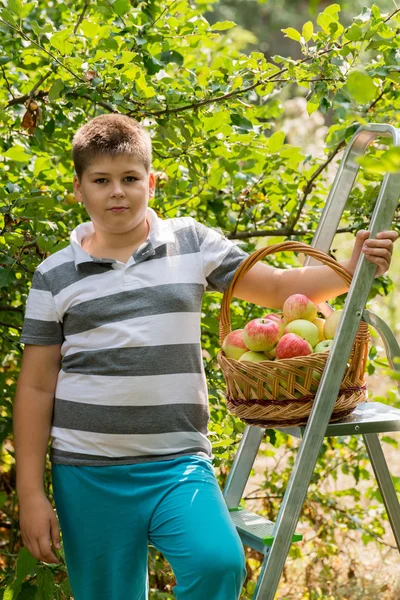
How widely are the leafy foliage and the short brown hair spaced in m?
0.20

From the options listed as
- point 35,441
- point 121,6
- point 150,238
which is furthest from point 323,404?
point 121,6

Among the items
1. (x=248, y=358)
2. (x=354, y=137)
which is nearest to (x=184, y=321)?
(x=248, y=358)

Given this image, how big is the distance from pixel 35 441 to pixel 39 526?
19cm

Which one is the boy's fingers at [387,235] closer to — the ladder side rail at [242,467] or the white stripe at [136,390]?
the white stripe at [136,390]

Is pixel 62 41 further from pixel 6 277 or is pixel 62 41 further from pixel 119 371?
pixel 119 371

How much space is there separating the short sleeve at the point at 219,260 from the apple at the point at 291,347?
25cm

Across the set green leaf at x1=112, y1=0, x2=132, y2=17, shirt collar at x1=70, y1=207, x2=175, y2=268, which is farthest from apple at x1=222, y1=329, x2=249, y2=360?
green leaf at x1=112, y1=0, x2=132, y2=17

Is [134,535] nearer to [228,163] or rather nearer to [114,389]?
[114,389]

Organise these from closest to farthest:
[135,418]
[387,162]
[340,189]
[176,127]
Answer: [387,162] → [135,418] → [340,189] → [176,127]

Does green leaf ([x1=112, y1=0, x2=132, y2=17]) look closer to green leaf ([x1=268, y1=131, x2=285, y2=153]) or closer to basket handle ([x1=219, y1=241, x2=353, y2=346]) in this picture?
green leaf ([x1=268, y1=131, x2=285, y2=153])

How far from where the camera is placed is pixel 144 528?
5.73ft

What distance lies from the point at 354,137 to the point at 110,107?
0.77 metres

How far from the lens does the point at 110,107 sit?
7.84 feet

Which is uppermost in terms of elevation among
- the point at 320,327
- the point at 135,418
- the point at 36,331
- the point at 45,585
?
the point at 320,327
